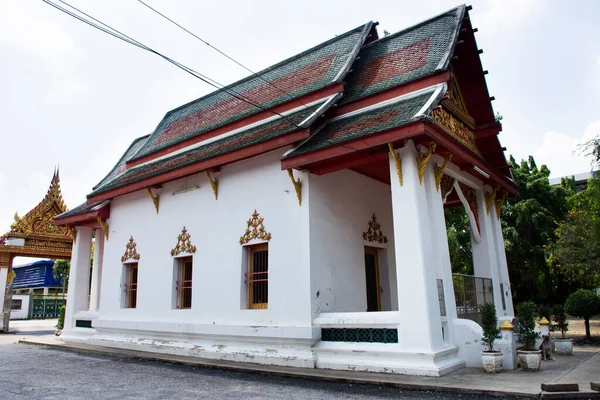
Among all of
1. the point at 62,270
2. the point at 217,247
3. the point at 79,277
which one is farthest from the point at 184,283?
the point at 62,270

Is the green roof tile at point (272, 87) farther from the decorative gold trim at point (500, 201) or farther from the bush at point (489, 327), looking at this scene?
the bush at point (489, 327)

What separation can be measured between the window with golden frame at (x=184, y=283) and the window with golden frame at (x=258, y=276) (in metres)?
1.84

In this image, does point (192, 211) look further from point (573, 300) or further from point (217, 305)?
point (573, 300)

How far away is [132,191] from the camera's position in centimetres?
1040

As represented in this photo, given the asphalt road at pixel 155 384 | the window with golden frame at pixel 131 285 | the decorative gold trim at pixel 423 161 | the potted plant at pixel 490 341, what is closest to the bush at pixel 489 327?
the potted plant at pixel 490 341

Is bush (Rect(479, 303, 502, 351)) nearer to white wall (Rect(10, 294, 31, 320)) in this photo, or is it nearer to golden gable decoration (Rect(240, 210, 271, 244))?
golden gable decoration (Rect(240, 210, 271, 244))

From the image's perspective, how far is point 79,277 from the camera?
40.8 ft

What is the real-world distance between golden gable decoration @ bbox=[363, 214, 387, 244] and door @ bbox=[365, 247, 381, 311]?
0.74 feet

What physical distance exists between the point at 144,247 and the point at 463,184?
6978mm

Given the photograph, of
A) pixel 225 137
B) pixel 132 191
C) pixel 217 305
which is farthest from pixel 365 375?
pixel 132 191

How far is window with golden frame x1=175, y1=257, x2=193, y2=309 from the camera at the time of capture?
9.41m

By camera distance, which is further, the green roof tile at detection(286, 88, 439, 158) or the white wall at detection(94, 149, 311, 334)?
the white wall at detection(94, 149, 311, 334)

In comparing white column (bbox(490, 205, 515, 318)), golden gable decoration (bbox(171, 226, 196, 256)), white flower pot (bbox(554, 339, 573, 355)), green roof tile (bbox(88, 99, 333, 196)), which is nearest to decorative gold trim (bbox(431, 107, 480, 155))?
white column (bbox(490, 205, 515, 318))

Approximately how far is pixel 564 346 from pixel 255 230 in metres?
5.73
